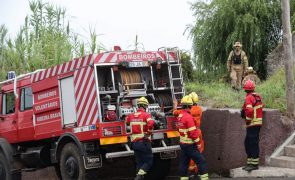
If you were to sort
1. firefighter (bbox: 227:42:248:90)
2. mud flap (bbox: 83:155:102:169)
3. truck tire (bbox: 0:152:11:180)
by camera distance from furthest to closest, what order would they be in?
firefighter (bbox: 227:42:248:90)
truck tire (bbox: 0:152:11:180)
mud flap (bbox: 83:155:102:169)

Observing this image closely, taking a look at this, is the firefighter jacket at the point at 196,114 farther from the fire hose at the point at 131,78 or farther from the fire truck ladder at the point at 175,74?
the fire hose at the point at 131,78

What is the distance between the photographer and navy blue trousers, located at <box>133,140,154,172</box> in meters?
9.56

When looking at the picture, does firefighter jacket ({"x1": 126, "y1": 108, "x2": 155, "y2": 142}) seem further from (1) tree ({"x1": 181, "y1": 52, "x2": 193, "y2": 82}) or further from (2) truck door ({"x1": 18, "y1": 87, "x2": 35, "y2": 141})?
(1) tree ({"x1": 181, "y1": 52, "x2": 193, "y2": 82})

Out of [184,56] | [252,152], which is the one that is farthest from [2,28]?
[252,152]

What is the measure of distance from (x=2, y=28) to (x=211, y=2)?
370 inches

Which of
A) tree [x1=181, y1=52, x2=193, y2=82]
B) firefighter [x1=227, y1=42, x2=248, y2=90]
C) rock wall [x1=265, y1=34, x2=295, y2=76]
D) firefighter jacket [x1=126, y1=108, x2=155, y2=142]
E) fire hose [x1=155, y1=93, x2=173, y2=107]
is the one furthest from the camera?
tree [x1=181, y1=52, x2=193, y2=82]

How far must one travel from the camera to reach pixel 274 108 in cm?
1140

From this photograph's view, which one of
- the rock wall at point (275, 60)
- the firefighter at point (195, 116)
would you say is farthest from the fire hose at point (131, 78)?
the rock wall at point (275, 60)

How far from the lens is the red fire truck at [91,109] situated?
9656 millimetres

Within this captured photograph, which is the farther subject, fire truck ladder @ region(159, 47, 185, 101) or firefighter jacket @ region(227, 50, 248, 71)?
firefighter jacket @ region(227, 50, 248, 71)

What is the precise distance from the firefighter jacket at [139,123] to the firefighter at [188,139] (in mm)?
555

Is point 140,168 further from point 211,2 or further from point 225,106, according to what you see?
point 211,2

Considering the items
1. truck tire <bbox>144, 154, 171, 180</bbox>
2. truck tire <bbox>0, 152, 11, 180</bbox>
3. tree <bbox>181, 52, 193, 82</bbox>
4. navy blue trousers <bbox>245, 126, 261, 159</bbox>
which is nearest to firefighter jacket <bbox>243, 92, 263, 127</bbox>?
navy blue trousers <bbox>245, 126, 261, 159</bbox>

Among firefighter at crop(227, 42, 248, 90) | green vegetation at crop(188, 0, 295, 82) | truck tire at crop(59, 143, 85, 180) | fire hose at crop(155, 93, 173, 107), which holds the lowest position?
truck tire at crop(59, 143, 85, 180)
